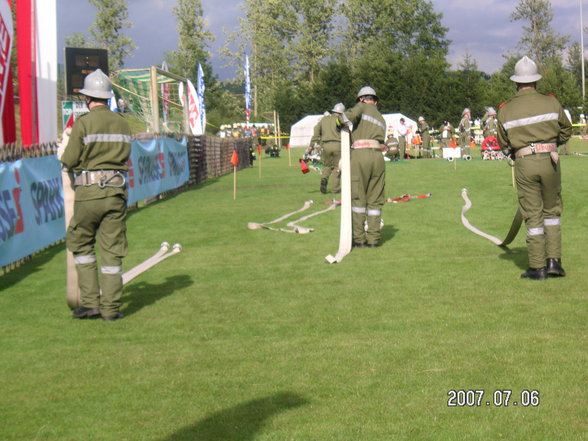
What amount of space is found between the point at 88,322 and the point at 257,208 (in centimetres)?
1019

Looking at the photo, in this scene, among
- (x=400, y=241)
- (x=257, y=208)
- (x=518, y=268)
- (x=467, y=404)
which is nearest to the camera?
(x=467, y=404)

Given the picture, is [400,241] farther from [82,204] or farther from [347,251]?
[82,204]

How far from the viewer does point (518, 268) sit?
9.15m

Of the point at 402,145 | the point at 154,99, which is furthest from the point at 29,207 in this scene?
the point at 402,145

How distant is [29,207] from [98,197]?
14.4ft

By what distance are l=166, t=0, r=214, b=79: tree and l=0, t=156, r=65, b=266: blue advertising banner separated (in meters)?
73.8

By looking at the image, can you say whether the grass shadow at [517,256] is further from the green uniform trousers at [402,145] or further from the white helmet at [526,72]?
the green uniform trousers at [402,145]

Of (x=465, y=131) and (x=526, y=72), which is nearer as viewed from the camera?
(x=526, y=72)

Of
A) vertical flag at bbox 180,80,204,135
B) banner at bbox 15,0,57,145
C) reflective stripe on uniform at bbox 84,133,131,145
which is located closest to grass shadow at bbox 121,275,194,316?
reflective stripe on uniform at bbox 84,133,131,145

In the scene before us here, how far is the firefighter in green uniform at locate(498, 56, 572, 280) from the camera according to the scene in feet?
27.7

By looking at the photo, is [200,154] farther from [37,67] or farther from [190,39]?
[190,39]

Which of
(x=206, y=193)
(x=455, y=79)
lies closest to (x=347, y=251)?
(x=206, y=193)

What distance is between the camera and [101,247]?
747 centimetres
